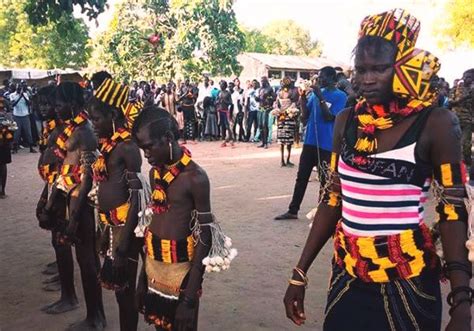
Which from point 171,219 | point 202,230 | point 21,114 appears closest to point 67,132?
point 171,219

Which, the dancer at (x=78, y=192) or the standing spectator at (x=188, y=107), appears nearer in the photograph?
the dancer at (x=78, y=192)

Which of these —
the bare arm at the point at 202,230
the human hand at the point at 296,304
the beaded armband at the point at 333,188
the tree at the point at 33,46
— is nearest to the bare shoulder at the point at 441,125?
the beaded armband at the point at 333,188

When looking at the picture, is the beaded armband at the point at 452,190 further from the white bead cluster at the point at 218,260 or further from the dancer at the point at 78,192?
the dancer at the point at 78,192

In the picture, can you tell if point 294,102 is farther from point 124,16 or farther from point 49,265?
point 124,16

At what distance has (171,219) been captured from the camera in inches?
107

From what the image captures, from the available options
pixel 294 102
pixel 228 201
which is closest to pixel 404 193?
pixel 228 201

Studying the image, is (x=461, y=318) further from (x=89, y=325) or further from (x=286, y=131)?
(x=286, y=131)

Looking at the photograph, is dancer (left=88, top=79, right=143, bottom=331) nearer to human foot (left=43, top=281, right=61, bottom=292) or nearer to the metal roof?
human foot (left=43, top=281, right=61, bottom=292)

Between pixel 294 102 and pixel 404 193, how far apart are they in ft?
33.2

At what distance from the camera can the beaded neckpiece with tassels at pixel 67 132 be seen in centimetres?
402

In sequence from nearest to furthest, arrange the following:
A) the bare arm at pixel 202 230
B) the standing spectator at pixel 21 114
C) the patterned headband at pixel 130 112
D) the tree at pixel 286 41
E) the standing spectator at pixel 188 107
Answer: the bare arm at pixel 202 230 < the patterned headband at pixel 130 112 < the standing spectator at pixel 21 114 < the standing spectator at pixel 188 107 < the tree at pixel 286 41

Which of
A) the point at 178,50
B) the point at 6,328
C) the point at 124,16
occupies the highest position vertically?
the point at 124,16

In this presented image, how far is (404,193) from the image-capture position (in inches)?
74.7

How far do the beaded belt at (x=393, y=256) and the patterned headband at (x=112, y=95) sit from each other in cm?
213
